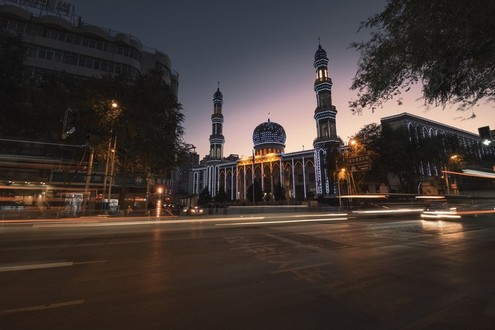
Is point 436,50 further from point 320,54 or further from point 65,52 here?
point 320,54

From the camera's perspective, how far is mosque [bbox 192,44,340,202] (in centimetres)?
8125

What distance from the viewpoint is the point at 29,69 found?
1593 inches

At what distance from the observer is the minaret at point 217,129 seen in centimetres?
11744

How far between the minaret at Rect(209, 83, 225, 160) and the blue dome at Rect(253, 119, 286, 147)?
49.9ft

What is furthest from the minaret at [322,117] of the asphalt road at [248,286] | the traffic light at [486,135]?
the asphalt road at [248,286]

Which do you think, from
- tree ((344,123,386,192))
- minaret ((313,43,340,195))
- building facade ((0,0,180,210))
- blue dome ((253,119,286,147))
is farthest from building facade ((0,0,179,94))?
blue dome ((253,119,286,147))

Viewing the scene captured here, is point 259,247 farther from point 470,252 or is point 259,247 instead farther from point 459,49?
point 459,49

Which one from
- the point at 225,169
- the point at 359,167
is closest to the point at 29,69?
the point at 359,167

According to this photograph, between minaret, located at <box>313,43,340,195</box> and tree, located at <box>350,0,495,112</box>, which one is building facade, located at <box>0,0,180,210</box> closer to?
tree, located at <box>350,0,495,112</box>

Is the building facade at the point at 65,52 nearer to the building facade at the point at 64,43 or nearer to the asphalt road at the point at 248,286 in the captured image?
the building facade at the point at 64,43

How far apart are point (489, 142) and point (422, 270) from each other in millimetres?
8033

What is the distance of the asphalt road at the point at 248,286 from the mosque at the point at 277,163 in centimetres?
4656

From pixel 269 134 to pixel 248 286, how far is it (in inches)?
4206

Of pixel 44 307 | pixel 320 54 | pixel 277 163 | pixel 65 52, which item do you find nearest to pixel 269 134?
pixel 277 163
